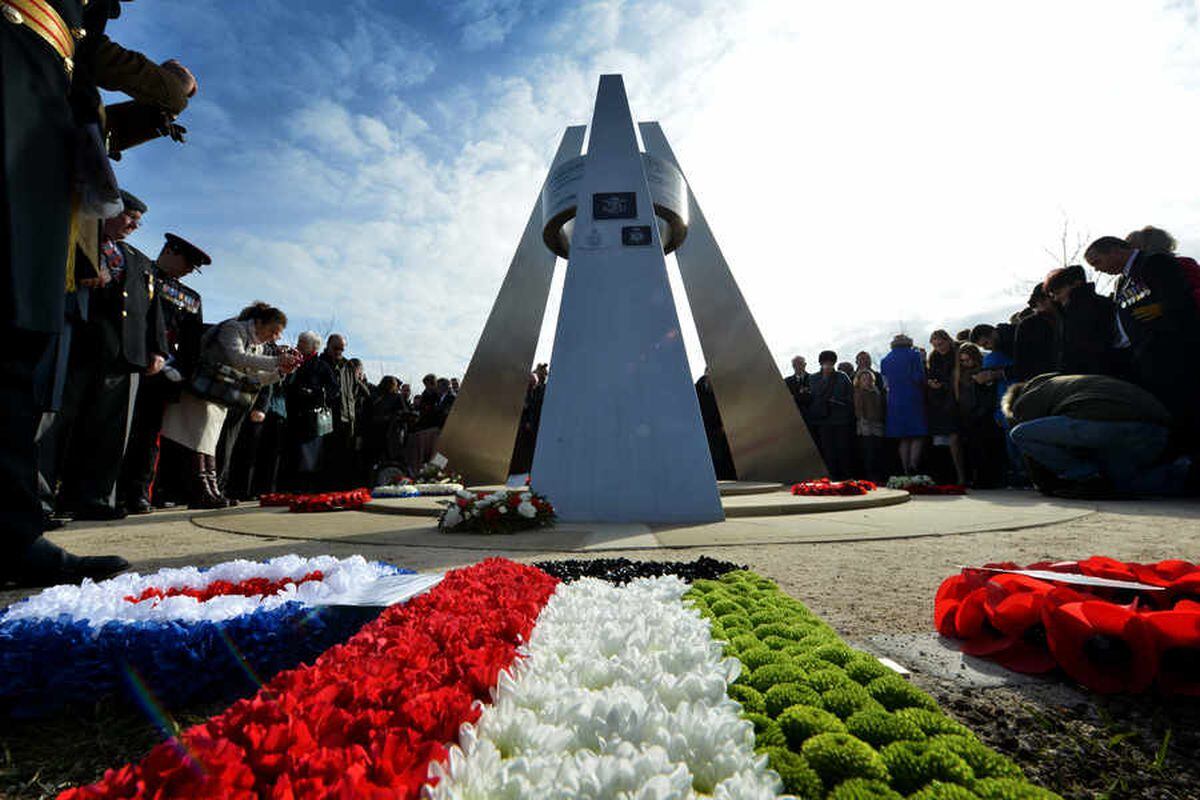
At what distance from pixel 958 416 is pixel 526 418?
609cm

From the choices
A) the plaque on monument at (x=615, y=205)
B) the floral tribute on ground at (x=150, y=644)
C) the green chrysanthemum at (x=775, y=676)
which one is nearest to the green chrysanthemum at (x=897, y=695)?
the green chrysanthemum at (x=775, y=676)

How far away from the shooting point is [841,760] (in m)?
0.70

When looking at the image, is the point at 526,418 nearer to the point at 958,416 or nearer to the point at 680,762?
the point at 958,416

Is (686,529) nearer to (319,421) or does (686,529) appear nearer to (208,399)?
(208,399)

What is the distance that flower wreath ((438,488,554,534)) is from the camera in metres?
3.42

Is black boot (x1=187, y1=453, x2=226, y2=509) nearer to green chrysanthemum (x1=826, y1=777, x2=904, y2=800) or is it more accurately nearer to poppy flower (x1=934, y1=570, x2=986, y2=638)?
poppy flower (x1=934, y1=570, x2=986, y2=638)

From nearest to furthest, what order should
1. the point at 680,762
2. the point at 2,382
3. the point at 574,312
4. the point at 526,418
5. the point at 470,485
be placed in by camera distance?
the point at 680,762
the point at 2,382
the point at 574,312
the point at 470,485
the point at 526,418

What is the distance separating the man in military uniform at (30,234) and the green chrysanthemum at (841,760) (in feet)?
7.47

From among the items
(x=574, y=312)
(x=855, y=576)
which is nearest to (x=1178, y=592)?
(x=855, y=576)

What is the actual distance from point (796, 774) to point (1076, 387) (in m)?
5.88

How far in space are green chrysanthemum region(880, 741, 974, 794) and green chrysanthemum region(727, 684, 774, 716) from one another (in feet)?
0.63

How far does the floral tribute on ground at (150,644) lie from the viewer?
3.46ft

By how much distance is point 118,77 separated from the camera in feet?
7.03

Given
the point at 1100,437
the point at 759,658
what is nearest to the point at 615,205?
the point at 759,658
